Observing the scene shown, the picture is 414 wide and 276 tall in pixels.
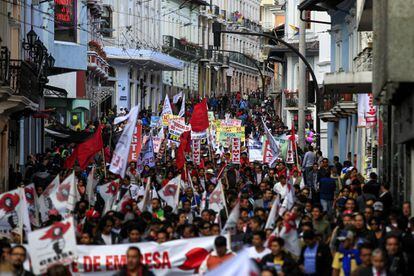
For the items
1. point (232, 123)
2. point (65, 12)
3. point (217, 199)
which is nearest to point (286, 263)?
point (217, 199)

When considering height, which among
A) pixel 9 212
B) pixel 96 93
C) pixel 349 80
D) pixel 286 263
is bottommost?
pixel 286 263

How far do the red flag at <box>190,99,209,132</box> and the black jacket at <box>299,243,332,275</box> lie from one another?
18989 mm

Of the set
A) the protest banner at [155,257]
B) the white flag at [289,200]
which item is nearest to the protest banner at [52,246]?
the protest banner at [155,257]

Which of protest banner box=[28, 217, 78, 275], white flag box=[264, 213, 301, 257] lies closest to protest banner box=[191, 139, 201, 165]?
white flag box=[264, 213, 301, 257]

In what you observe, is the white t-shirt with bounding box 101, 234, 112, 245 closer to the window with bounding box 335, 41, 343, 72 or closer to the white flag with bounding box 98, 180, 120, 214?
the white flag with bounding box 98, 180, 120, 214

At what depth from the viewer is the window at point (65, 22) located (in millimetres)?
52156

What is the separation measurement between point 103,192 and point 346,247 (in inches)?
345

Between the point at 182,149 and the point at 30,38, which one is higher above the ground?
the point at 30,38

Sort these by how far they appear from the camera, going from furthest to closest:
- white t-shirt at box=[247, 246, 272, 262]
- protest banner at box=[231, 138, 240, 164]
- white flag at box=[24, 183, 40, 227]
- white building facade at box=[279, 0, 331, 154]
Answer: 1. white building facade at box=[279, 0, 331, 154]
2. protest banner at box=[231, 138, 240, 164]
3. white flag at box=[24, 183, 40, 227]
4. white t-shirt at box=[247, 246, 272, 262]

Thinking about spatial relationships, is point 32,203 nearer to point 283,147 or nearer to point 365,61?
point 365,61

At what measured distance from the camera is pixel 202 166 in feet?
113

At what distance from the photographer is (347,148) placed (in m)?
45.9

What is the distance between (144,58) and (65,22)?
2397cm

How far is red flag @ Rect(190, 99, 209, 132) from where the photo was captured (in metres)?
36.4
